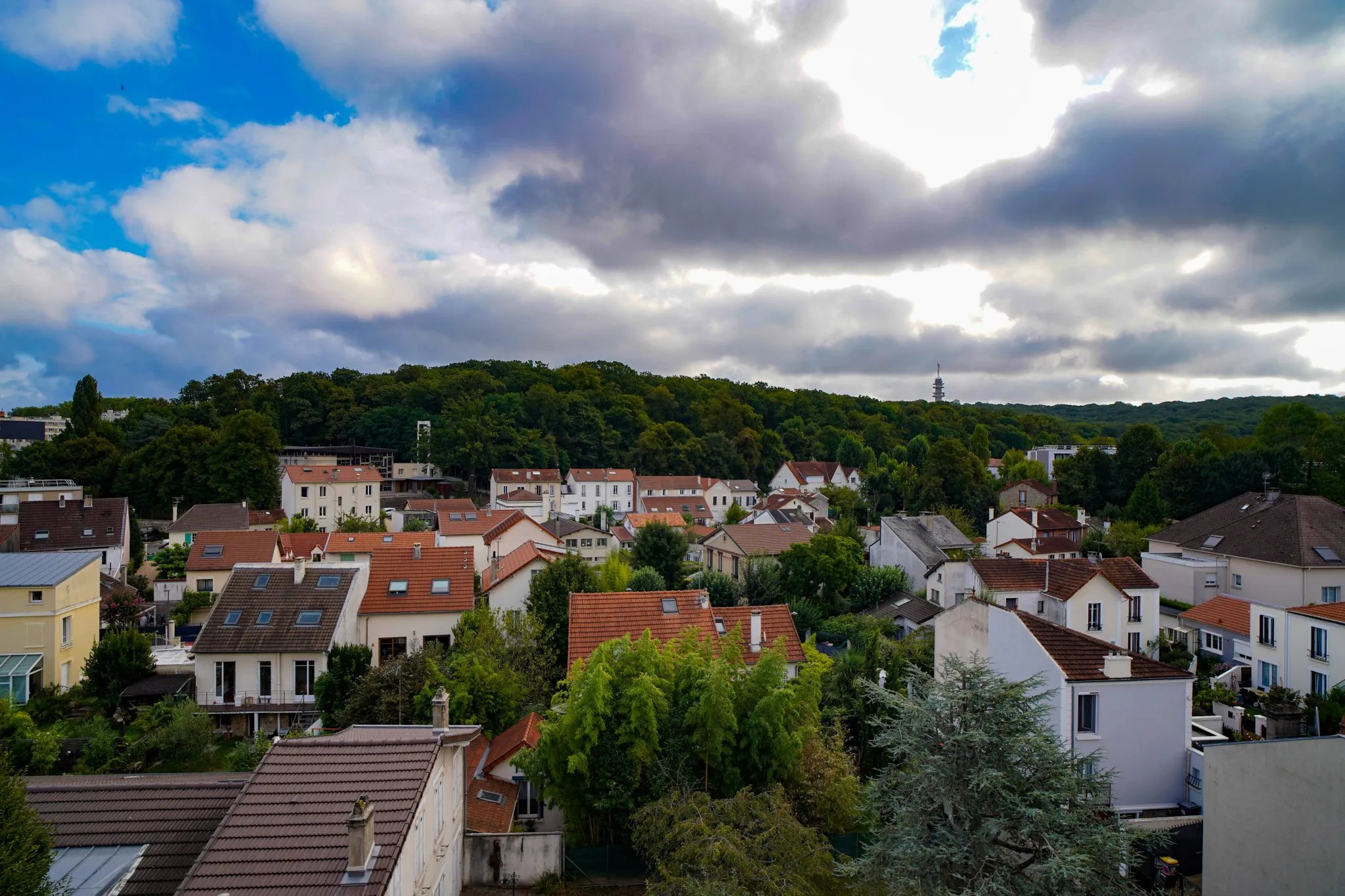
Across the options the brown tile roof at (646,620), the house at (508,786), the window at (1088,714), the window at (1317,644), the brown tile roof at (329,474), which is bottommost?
the house at (508,786)

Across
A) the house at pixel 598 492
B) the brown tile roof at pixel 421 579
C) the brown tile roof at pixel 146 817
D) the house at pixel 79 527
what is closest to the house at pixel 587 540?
the house at pixel 598 492

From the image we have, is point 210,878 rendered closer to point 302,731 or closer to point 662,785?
point 662,785

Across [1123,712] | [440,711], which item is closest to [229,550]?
[440,711]

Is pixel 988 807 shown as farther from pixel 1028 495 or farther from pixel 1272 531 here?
pixel 1028 495

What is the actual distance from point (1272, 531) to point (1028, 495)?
3517 centimetres

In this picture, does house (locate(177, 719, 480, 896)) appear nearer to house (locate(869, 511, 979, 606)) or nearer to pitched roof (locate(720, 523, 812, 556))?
house (locate(869, 511, 979, 606))

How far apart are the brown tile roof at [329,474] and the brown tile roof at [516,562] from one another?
34900mm

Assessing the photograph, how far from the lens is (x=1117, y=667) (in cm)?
1595

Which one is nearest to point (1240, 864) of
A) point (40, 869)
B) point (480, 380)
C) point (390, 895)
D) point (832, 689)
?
point (832, 689)

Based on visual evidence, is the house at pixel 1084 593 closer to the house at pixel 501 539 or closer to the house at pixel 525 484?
the house at pixel 501 539

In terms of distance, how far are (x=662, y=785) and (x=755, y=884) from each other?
114 inches

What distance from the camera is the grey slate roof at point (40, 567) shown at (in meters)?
24.0

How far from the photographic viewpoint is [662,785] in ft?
44.9

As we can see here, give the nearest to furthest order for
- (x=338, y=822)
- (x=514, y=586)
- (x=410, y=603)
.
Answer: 1. (x=338, y=822)
2. (x=410, y=603)
3. (x=514, y=586)
